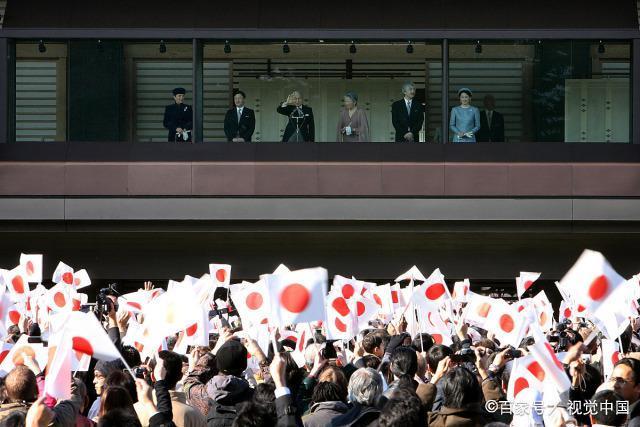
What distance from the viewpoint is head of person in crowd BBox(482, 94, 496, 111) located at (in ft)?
86.2

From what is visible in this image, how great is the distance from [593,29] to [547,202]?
12.8 feet

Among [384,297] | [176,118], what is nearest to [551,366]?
[384,297]

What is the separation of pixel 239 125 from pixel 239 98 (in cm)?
77

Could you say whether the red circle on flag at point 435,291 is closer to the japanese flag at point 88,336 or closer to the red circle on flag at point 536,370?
the red circle on flag at point 536,370

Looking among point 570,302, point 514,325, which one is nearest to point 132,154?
point 570,302

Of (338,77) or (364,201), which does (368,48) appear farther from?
(364,201)

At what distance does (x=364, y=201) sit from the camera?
27031 millimetres

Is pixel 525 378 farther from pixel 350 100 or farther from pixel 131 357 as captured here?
pixel 350 100

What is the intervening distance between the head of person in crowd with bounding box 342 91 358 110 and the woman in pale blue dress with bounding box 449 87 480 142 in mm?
2130

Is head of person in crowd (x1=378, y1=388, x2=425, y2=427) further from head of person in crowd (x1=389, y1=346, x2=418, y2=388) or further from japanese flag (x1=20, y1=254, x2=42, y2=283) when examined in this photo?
japanese flag (x1=20, y1=254, x2=42, y2=283)

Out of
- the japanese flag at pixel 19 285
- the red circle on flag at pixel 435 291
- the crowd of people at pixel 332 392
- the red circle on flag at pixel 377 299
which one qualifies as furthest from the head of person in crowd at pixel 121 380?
the red circle on flag at pixel 377 299

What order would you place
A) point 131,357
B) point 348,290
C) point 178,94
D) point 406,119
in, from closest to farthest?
point 131,357 → point 348,290 → point 178,94 → point 406,119

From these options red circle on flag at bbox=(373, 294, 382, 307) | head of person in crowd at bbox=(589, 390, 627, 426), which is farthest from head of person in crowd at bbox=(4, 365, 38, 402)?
red circle on flag at bbox=(373, 294, 382, 307)

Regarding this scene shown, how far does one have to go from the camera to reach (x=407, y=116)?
2666 cm
